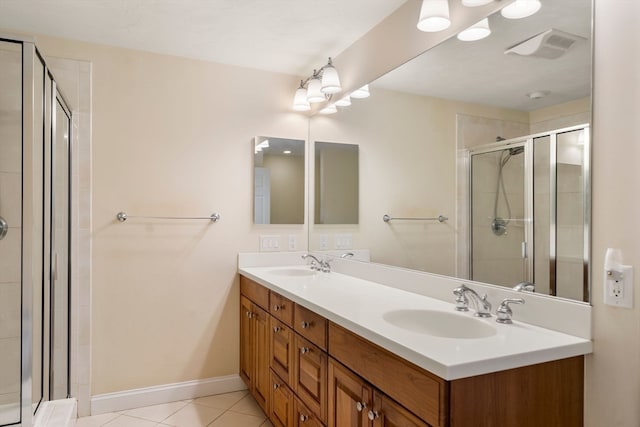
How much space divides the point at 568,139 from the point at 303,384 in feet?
4.60

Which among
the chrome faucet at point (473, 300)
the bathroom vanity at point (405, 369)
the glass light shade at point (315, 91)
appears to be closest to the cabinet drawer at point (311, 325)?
the bathroom vanity at point (405, 369)

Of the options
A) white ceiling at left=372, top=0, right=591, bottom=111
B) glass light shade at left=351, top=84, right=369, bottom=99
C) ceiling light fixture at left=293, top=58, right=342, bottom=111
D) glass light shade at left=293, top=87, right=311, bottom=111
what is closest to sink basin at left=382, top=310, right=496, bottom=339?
white ceiling at left=372, top=0, right=591, bottom=111

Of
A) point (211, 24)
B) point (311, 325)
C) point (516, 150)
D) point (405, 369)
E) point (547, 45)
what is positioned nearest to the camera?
point (405, 369)

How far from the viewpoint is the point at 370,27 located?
2281mm

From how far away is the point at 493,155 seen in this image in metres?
1.61

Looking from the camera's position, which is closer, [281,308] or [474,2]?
[474,2]

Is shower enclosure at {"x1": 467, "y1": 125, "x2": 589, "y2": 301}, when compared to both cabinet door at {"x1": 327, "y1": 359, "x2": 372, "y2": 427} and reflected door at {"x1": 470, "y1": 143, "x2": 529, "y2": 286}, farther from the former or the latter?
cabinet door at {"x1": 327, "y1": 359, "x2": 372, "y2": 427}

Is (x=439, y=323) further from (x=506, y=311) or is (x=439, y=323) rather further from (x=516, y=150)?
(x=516, y=150)

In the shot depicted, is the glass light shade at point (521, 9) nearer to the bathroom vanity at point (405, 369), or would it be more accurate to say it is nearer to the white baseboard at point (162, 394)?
the bathroom vanity at point (405, 369)

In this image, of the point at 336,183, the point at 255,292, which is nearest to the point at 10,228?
the point at 255,292

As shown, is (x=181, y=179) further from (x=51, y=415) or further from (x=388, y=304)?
(x=388, y=304)

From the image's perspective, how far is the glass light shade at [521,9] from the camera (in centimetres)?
141

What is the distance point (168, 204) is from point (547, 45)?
2.24m

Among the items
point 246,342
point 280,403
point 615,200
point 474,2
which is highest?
point 474,2
